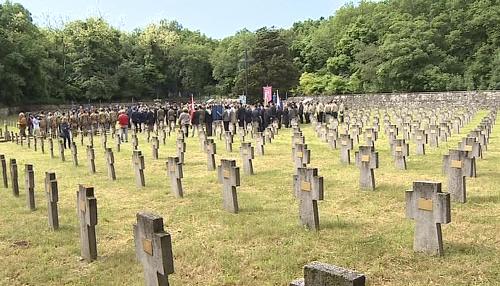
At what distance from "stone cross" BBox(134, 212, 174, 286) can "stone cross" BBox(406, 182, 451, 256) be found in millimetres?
3140

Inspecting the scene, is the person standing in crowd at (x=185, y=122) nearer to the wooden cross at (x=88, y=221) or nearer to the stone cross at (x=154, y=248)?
the wooden cross at (x=88, y=221)

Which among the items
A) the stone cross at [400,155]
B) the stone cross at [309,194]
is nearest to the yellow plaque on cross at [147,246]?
the stone cross at [309,194]

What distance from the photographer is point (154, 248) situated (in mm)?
4953

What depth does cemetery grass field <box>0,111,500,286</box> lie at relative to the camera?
611 centimetres

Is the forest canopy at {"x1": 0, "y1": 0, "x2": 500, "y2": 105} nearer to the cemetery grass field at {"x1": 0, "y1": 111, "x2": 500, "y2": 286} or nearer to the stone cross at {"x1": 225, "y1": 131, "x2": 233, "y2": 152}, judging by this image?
the stone cross at {"x1": 225, "y1": 131, "x2": 233, "y2": 152}

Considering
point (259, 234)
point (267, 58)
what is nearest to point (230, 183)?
point (259, 234)

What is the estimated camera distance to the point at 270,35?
59812 millimetres

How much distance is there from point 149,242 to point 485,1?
5665 cm

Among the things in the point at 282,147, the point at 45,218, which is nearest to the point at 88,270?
the point at 45,218

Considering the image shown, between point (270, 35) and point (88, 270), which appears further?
point (270, 35)

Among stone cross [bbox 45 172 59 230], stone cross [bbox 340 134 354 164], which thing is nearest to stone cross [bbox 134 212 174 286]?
stone cross [bbox 45 172 59 230]

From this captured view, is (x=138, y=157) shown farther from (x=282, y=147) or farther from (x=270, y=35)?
(x=270, y=35)

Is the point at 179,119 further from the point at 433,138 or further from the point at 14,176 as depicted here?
the point at 14,176

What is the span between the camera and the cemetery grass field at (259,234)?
20.1 feet
